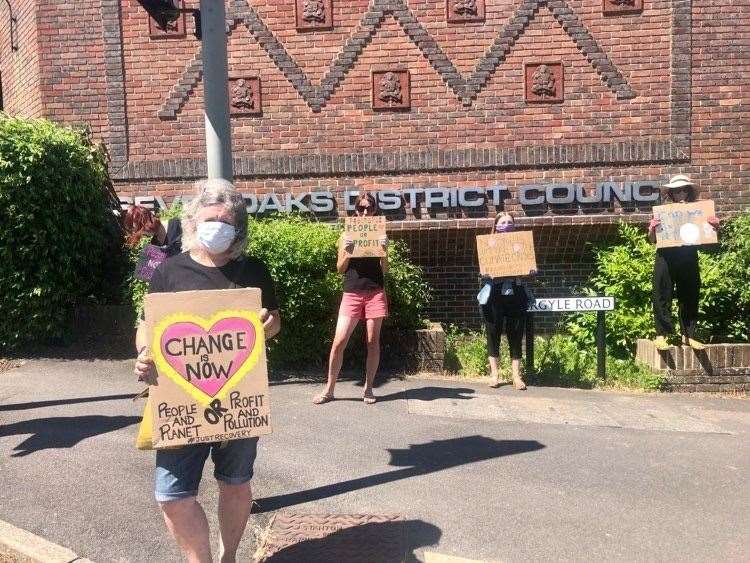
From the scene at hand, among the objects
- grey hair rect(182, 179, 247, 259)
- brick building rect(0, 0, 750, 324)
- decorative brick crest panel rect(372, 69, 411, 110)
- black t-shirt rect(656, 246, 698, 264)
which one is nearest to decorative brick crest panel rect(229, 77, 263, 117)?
brick building rect(0, 0, 750, 324)

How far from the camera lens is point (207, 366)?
2.61 meters

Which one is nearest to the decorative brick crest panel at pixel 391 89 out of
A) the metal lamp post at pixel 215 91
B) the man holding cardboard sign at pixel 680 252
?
the man holding cardboard sign at pixel 680 252

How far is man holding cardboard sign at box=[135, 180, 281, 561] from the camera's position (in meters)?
2.55

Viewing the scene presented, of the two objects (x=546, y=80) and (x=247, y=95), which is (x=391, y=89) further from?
(x=546, y=80)

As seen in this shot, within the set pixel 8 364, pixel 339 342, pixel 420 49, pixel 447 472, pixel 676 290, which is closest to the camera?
pixel 447 472

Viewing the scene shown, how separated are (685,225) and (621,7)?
3.27m

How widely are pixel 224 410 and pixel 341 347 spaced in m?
2.75

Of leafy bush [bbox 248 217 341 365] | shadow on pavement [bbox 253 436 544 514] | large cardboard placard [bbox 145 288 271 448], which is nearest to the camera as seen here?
large cardboard placard [bbox 145 288 271 448]

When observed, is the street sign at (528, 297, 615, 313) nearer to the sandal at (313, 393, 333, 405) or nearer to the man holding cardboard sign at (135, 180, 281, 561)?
the sandal at (313, 393, 333, 405)

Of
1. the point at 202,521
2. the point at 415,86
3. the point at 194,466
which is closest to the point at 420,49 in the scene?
the point at 415,86

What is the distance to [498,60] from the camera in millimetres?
7777

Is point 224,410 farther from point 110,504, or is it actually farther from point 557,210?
point 557,210

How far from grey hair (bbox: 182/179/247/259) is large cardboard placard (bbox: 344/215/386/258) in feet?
8.41

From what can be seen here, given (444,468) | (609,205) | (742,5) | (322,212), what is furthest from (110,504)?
(742,5)
